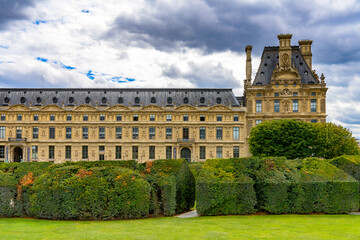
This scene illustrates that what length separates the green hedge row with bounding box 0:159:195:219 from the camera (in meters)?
19.3

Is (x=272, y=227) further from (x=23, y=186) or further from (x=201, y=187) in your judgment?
(x=23, y=186)

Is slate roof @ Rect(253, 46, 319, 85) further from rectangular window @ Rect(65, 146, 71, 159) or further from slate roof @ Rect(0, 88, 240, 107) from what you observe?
rectangular window @ Rect(65, 146, 71, 159)

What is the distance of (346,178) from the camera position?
22.5 meters

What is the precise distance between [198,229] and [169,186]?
563cm

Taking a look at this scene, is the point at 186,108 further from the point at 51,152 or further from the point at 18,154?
the point at 18,154

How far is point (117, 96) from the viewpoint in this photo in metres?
84.7

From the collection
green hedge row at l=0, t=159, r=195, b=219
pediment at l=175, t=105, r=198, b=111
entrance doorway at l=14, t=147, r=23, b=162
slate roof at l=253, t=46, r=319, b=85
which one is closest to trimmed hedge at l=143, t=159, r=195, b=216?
green hedge row at l=0, t=159, r=195, b=219

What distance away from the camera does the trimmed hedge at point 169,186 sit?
20.8 metres

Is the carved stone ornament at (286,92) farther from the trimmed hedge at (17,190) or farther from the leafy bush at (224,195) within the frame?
the trimmed hedge at (17,190)

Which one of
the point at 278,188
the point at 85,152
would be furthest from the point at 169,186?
the point at 85,152

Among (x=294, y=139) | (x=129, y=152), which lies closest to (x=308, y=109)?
(x=294, y=139)

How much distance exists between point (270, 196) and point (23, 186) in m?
14.1

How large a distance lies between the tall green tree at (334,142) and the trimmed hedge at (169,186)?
40.2 m

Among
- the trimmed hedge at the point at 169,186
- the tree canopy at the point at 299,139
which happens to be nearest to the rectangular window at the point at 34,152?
the tree canopy at the point at 299,139
